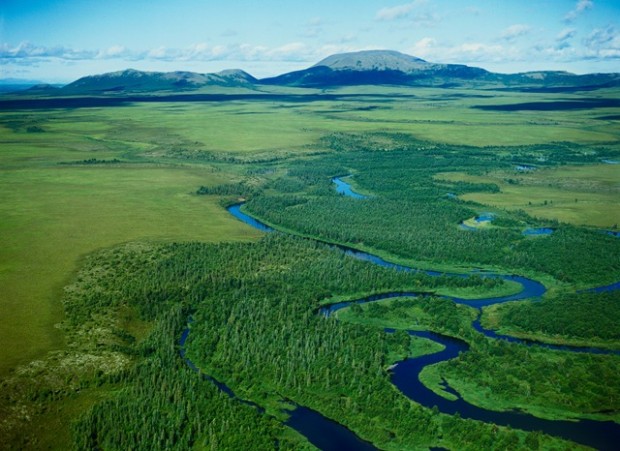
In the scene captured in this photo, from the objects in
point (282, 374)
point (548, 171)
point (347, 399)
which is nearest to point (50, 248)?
point (282, 374)

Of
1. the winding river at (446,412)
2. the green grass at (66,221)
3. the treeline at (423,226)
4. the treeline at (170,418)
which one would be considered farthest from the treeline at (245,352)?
the treeline at (423,226)

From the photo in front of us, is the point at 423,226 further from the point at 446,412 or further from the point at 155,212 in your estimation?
the point at 446,412

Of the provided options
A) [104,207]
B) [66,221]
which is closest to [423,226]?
[104,207]

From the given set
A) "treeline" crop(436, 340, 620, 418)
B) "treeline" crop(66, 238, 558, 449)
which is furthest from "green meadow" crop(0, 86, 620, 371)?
"treeline" crop(436, 340, 620, 418)

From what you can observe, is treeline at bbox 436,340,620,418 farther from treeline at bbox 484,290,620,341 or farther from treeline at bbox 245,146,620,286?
treeline at bbox 245,146,620,286

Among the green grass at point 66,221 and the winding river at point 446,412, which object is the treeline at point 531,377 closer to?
the winding river at point 446,412

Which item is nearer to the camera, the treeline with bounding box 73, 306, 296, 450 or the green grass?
the treeline with bounding box 73, 306, 296, 450
